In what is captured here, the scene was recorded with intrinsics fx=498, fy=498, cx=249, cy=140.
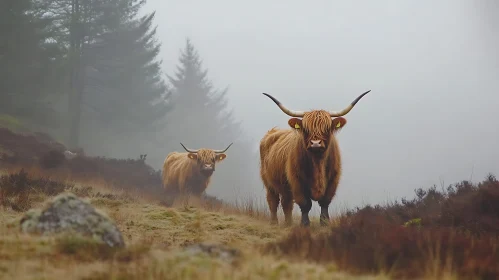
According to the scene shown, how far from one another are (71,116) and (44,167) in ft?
42.5

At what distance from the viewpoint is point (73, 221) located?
162 inches

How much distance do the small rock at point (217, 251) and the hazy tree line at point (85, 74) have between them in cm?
1872

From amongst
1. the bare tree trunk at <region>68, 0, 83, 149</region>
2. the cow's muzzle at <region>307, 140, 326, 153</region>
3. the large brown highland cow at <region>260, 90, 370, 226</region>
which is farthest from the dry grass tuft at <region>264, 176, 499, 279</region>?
the bare tree trunk at <region>68, 0, 83, 149</region>

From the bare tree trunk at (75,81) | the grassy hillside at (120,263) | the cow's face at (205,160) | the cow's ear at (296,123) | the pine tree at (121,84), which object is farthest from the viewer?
the pine tree at (121,84)

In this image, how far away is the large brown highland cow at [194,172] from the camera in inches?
568

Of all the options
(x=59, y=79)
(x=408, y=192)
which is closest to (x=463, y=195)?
(x=59, y=79)

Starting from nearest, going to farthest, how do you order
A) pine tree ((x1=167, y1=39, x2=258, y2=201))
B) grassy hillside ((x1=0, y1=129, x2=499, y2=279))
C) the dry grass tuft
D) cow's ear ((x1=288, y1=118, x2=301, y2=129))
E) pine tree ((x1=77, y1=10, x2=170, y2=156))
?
grassy hillside ((x1=0, y1=129, x2=499, y2=279)) → the dry grass tuft → cow's ear ((x1=288, y1=118, x2=301, y2=129)) → pine tree ((x1=77, y1=10, x2=170, y2=156)) → pine tree ((x1=167, y1=39, x2=258, y2=201))

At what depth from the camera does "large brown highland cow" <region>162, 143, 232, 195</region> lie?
14415mm

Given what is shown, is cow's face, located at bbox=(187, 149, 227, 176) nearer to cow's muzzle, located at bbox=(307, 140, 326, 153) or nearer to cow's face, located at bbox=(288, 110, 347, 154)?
cow's face, located at bbox=(288, 110, 347, 154)

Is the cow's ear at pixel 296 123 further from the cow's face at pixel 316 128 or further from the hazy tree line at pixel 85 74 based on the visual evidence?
the hazy tree line at pixel 85 74

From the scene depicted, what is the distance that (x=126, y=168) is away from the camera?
17703 mm

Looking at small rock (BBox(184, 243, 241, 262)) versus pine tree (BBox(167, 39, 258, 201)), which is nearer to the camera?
small rock (BBox(184, 243, 241, 262))

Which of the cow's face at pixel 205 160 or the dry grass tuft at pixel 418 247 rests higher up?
the cow's face at pixel 205 160

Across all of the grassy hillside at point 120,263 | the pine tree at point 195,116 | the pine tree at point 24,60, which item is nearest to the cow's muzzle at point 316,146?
the grassy hillside at point 120,263
